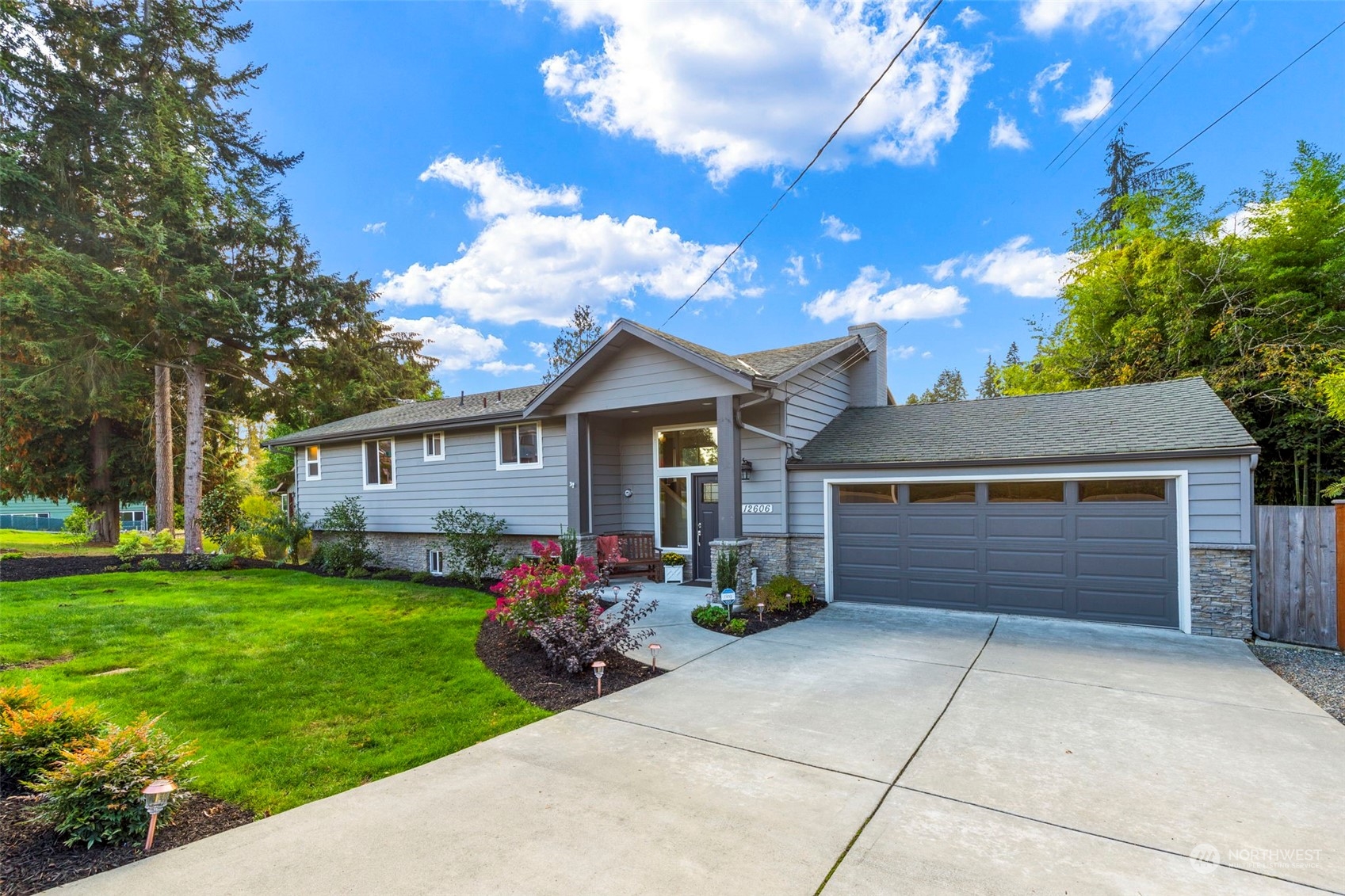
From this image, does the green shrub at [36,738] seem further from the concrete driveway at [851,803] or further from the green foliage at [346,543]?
the green foliage at [346,543]

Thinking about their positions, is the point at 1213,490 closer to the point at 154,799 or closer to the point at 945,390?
the point at 154,799

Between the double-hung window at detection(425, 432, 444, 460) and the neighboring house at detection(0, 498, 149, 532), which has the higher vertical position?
the double-hung window at detection(425, 432, 444, 460)

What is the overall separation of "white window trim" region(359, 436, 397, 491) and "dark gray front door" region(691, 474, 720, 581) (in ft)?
24.7

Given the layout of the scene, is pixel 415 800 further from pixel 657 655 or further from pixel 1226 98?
pixel 1226 98

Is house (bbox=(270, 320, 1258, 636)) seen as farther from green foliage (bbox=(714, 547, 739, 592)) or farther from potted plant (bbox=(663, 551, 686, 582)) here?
potted plant (bbox=(663, 551, 686, 582))

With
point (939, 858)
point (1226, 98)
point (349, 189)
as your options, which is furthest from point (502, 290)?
point (939, 858)

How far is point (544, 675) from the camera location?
5562 millimetres

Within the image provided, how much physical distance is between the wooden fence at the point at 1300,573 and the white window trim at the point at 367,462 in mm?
15180

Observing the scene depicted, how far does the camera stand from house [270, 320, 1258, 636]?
23.2 ft

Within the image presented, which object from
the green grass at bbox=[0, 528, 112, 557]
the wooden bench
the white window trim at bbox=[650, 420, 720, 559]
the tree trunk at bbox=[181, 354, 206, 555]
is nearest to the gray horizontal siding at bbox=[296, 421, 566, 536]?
the wooden bench

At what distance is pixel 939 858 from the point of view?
2.67 metres

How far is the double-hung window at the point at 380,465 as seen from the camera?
13.5 metres

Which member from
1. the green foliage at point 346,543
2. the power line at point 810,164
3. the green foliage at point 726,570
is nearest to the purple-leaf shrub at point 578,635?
the green foliage at point 726,570

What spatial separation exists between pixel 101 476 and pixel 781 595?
22.8m
